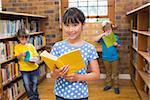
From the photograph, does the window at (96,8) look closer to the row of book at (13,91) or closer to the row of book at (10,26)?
the row of book at (10,26)

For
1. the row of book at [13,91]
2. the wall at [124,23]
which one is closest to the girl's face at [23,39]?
the row of book at [13,91]

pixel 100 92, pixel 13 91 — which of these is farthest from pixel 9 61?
pixel 100 92

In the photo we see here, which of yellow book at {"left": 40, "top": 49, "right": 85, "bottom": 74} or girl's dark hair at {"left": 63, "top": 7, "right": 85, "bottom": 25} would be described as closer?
yellow book at {"left": 40, "top": 49, "right": 85, "bottom": 74}

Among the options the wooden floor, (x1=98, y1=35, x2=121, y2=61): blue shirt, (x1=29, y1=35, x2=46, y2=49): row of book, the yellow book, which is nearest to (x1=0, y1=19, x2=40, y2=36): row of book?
(x1=29, y1=35, x2=46, y2=49): row of book

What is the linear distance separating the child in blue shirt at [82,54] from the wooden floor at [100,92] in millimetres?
2283

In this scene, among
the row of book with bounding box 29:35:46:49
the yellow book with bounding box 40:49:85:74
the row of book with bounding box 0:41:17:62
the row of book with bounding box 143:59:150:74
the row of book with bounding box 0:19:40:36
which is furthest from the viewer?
the row of book with bounding box 29:35:46:49

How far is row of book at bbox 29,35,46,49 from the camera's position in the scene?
4218mm

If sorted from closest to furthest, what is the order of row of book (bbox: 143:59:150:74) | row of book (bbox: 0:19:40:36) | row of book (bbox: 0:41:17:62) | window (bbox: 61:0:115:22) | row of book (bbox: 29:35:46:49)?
1. row of book (bbox: 0:41:17:62)
2. row of book (bbox: 0:19:40:36)
3. row of book (bbox: 143:59:150:74)
4. row of book (bbox: 29:35:46:49)
5. window (bbox: 61:0:115:22)

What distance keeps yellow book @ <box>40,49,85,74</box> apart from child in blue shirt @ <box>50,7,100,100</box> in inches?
2.1

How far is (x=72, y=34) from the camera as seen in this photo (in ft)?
4.72

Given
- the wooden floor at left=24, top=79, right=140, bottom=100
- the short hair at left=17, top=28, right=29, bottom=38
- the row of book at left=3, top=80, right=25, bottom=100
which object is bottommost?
the wooden floor at left=24, top=79, right=140, bottom=100

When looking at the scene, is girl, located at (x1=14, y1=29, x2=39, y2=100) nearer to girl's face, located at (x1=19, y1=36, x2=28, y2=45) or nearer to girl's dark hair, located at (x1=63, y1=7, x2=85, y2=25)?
girl's face, located at (x1=19, y1=36, x2=28, y2=45)

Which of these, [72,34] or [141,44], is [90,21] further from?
[72,34]

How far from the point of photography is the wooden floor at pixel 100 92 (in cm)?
368
